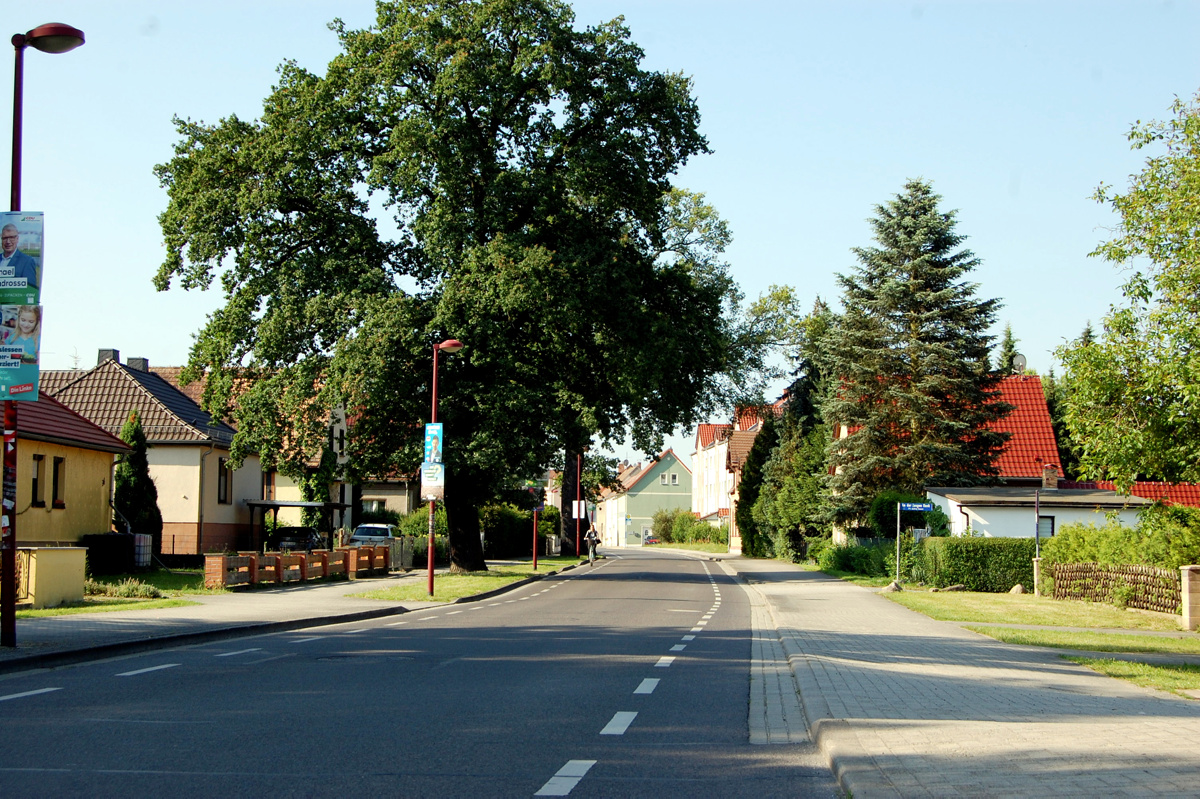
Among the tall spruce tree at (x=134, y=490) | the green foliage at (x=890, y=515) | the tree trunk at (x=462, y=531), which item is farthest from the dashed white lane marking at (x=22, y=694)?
the green foliage at (x=890, y=515)

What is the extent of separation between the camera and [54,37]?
11844 mm

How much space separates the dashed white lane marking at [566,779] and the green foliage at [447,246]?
2356 centimetres

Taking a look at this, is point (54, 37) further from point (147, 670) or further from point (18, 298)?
point (147, 670)

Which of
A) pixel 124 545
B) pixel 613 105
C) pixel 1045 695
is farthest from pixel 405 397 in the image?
pixel 1045 695

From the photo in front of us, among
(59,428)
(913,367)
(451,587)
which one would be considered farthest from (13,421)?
(913,367)

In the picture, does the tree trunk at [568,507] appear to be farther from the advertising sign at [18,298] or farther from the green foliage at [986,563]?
the advertising sign at [18,298]

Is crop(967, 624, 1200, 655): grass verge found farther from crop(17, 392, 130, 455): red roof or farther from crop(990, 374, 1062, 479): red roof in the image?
crop(990, 374, 1062, 479): red roof

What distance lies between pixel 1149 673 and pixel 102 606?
16.1 meters

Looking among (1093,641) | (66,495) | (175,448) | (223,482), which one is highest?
(175,448)

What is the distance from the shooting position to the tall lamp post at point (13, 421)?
39.0 feet

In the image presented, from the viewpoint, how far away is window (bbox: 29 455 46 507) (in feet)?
91.0

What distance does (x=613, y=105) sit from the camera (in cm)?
3381

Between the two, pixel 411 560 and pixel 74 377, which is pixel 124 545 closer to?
pixel 411 560

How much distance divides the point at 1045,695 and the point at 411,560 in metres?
32.0
